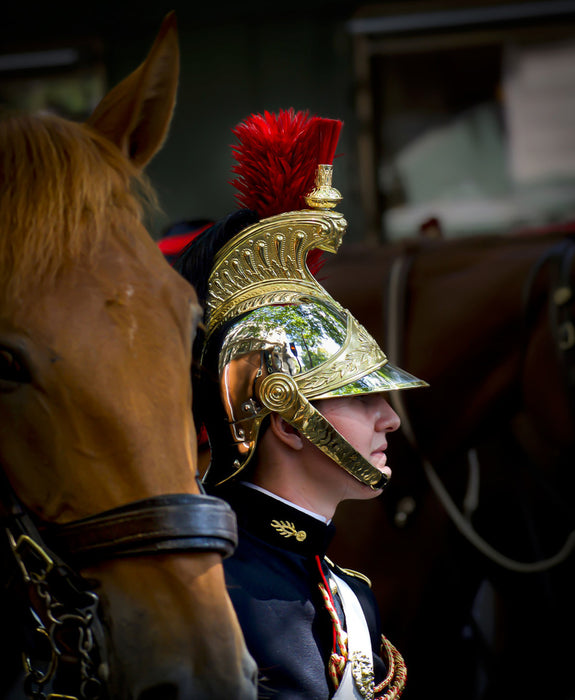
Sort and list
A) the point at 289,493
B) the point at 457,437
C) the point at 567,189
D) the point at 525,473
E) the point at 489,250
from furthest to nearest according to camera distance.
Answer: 1. the point at 567,189
2. the point at 525,473
3. the point at 489,250
4. the point at 457,437
5. the point at 289,493

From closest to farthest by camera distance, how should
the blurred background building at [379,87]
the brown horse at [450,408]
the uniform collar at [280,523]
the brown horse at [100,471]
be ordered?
the brown horse at [100,471], the uniform collar at [280,523], the brown horse at [450,408], the blurred background building at [379,87]

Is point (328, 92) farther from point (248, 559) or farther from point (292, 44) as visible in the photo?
point (248, 559)

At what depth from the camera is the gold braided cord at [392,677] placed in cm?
124

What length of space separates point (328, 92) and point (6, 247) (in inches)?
145

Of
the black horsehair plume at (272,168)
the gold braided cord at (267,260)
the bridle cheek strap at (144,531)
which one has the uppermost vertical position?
the black horsehair plume at (272,168)

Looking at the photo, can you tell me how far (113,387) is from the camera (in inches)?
37.8

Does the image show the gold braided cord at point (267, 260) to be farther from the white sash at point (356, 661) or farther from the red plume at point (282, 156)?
the white sash at point (356, 661)

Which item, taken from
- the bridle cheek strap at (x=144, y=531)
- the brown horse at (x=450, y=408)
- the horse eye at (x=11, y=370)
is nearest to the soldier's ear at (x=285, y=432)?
the bridle cheek strap at (x=144, y=531)

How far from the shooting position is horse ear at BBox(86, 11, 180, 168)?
118 centimetres

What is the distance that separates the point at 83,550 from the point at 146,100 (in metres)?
0.62

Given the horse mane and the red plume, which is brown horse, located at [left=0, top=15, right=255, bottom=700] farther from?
the red plume

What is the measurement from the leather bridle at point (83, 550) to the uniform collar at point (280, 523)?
24 centimetres

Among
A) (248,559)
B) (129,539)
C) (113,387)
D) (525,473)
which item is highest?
(113,387)

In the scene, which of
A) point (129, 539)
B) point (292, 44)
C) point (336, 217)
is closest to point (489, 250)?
point (336, 217)
